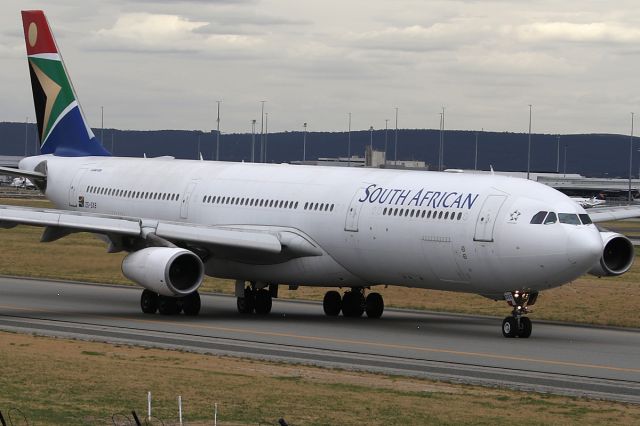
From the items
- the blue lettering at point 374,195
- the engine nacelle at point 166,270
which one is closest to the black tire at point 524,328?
the blue lettering at point 374,195

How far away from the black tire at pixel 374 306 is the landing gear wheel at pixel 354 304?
188mm

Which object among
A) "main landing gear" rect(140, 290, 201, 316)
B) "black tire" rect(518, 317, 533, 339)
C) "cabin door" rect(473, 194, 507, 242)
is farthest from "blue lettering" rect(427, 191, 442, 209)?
"main landing gear" rect(140, 290, 201, 316)

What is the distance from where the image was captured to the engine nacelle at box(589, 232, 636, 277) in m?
38.4

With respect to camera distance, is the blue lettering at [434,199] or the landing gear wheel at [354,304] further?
the landing gear wheel at [354,304]

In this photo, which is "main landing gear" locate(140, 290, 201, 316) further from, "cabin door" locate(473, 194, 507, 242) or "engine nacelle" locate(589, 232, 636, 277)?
"engine nacelle" locate(589, 232, 636, 277)

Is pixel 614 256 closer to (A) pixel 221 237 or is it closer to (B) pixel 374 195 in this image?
(B) pixel 374 195

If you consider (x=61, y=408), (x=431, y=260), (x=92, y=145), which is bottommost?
(x=61, y=408)

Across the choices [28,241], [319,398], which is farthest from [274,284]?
[28,241]

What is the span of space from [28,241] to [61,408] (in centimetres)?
4940

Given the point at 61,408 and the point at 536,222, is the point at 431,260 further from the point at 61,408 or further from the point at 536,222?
the point at 61,408

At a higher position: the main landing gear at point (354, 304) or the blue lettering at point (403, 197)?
the blue lettering at point (403, 197)

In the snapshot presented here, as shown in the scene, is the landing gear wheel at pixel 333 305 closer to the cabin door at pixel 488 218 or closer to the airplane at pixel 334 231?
the airplane at pixel 334 231

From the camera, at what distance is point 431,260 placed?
3578 cm

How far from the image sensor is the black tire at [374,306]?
41031 millimetres
